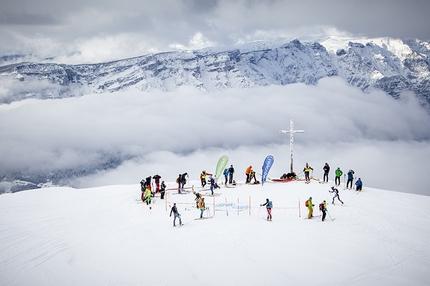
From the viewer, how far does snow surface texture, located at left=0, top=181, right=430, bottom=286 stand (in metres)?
16.3

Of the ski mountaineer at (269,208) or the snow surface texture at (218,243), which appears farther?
the ski mountaineer at (269,208)

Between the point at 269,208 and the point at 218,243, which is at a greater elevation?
the point at 269,208

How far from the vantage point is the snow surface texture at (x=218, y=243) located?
53.5 ft

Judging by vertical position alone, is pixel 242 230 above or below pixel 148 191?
below

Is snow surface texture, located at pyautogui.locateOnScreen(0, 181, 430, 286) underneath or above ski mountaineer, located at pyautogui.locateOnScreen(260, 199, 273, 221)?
underneath

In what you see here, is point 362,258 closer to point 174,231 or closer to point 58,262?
point 174,231

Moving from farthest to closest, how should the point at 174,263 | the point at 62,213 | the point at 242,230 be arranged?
the point at 62,213
the point at 242,230
the point at 174,263

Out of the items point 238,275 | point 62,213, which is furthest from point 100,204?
point 238,275

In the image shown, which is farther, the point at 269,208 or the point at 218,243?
the point at 269,208

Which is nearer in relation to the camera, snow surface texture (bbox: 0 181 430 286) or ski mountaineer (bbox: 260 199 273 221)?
snow surface texture (bbox: 0 181 430 286)

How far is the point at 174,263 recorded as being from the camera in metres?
17.6

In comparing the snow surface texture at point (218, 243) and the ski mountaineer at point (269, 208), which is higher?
the ski mountaineer at point (269, 208)

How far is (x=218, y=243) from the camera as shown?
20125 mm

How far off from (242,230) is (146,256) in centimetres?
669
